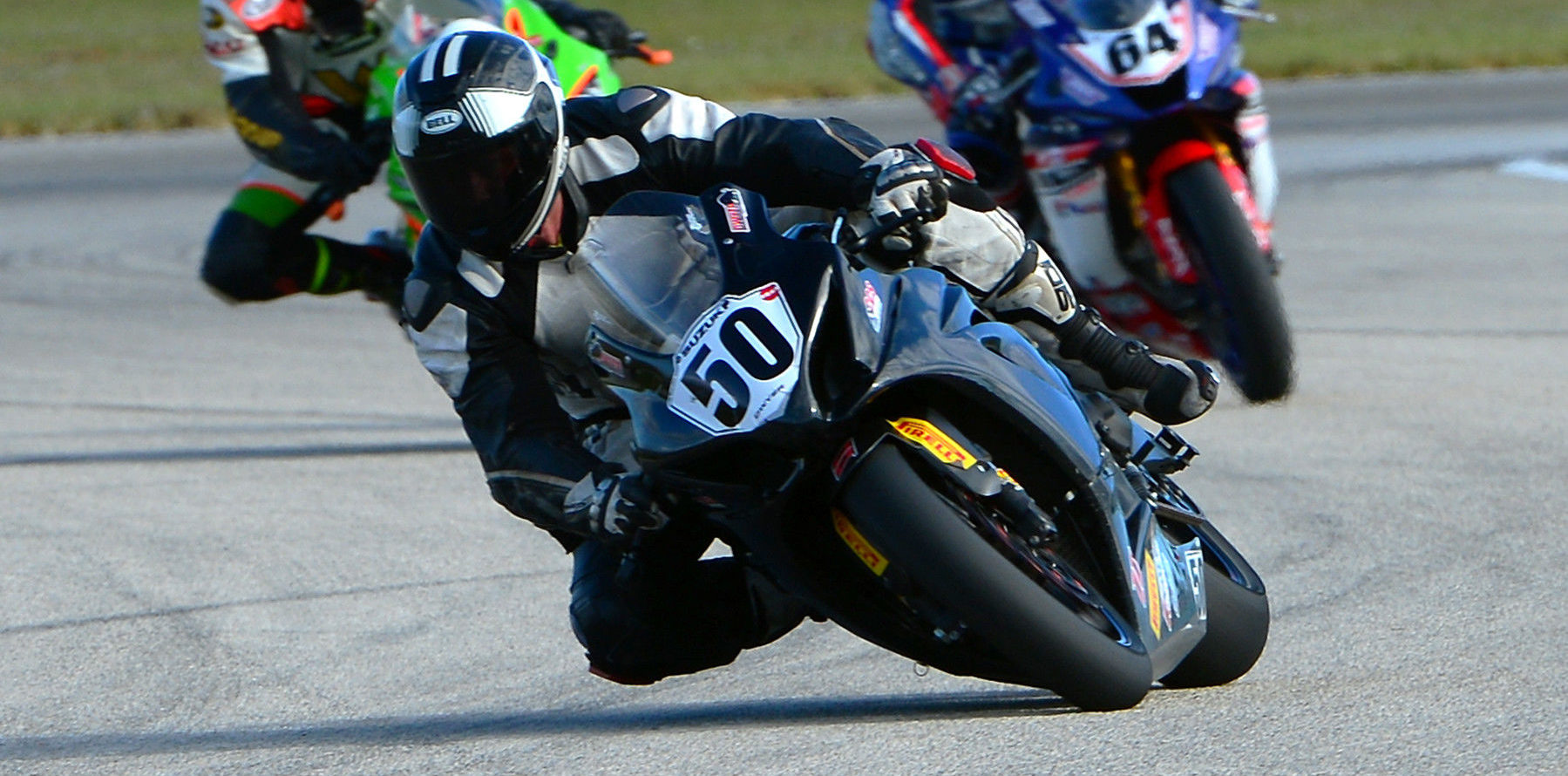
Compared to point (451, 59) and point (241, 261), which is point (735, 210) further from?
point (241, 261)

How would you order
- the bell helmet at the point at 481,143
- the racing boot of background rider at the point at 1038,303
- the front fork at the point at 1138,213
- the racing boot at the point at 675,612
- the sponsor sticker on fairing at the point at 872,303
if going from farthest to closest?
the front fork at the point at 1138,213, the racing boot of background rider at the point at 1038,303, the racing boot at the point at 675,612, the bell helmet at the point at 481,143, the sponsor sticker on fairing at the point at 872,303

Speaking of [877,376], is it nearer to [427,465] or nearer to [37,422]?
[427,465]

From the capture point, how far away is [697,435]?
3.41 metres

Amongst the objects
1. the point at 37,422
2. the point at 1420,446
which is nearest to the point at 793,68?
the point at 37,422

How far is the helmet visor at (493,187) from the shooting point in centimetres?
378

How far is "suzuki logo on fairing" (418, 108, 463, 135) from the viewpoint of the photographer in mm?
3754

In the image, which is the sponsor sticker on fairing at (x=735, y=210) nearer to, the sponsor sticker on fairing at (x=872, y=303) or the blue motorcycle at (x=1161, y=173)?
the sponsor sticker on fairing at (x=872, y=303)

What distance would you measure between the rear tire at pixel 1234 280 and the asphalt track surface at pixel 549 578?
0.81ft

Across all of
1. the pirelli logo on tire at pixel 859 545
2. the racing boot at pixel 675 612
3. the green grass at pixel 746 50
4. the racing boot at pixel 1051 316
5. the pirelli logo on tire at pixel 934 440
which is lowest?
the green grass at pixel 746 50

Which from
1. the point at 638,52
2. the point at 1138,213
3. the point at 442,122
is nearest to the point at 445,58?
the point at 442,122

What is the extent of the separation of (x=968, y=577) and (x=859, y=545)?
212 mm

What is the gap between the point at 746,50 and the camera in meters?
23.5

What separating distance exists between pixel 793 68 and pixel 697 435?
17302mm

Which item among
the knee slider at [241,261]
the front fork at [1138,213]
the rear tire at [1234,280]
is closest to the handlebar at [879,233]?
the rear tire at [1234,280]
